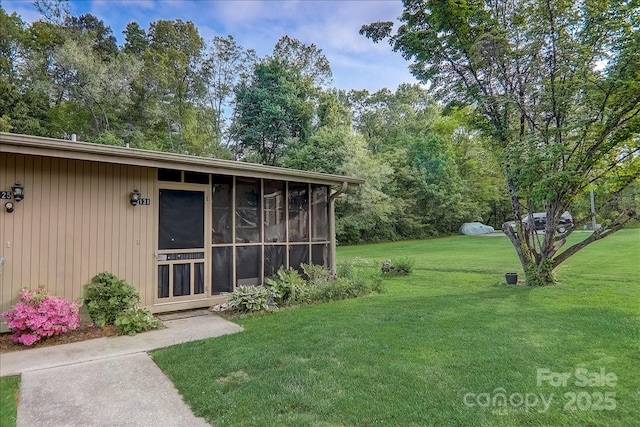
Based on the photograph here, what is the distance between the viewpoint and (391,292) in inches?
273

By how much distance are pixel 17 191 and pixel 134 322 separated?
2047mm

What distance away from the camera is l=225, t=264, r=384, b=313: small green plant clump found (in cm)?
541

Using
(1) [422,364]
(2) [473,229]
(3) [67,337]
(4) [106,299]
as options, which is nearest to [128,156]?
(4) [106,299]

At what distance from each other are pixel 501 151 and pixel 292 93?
14849mm

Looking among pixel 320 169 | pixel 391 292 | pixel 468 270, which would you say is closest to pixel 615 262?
pixel 468 270

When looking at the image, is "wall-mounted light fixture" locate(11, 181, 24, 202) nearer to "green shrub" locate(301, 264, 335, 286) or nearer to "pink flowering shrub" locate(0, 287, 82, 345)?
"pink flowering shrub" locate(0, 287, 82, 345)

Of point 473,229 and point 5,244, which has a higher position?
point 473,229

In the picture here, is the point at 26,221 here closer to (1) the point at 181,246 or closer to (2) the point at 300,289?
(1) the point at 181,246

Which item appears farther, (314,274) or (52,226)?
(314,274)

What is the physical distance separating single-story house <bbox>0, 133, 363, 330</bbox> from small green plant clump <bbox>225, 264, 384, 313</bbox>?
402 millimetres

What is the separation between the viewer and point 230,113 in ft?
77.9

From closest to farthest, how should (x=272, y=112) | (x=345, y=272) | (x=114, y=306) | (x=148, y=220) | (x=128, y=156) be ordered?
A: (x=114, y=306) < (x=128, y=156) < (x=148, y=220) < (x=345, y=272) < (x=272, y=112)

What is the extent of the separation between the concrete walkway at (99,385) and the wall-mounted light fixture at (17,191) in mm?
1756

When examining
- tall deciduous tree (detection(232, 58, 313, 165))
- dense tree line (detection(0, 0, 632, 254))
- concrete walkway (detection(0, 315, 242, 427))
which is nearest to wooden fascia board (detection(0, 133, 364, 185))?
concrete walkway (detection(0, 315, 242, 427))
